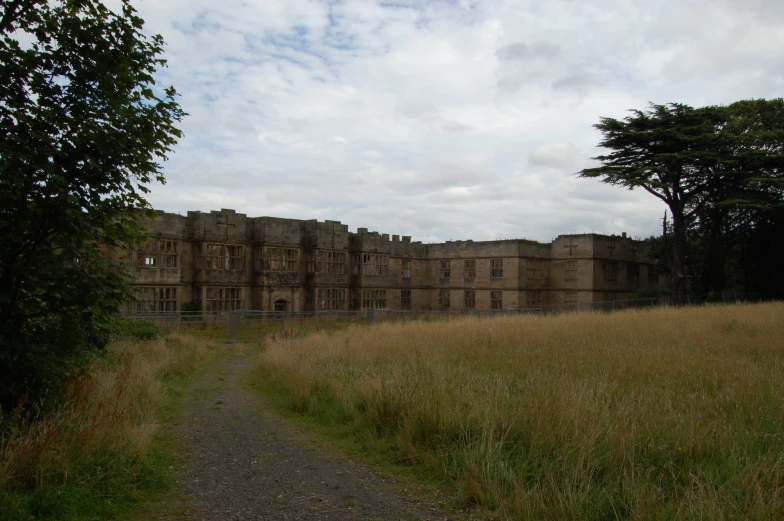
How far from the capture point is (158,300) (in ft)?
93.9

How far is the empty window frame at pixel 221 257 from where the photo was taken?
30.8 metres

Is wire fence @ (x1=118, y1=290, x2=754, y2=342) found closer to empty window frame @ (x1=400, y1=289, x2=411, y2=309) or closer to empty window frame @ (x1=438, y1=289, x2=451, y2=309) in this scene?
empty window frame @ (x1=400, y1=289, x2=411, y2=309)

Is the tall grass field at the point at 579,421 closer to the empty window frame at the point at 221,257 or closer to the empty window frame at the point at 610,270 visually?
the empty window frame at the point at 221,257

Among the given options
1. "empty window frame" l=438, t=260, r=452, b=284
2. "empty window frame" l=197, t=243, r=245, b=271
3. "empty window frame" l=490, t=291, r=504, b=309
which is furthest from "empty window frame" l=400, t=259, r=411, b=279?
"empty window frame" l=197, t=243, r=245, b=271

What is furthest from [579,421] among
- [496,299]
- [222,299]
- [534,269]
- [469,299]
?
[469,299]

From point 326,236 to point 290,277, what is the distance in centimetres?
372

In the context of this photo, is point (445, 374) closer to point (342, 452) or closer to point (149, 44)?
point (342, 452)

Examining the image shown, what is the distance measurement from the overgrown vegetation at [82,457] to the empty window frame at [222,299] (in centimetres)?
2262

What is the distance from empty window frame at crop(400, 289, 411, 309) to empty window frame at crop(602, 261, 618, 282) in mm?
14368

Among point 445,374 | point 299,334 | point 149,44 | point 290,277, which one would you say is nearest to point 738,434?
point 445,374

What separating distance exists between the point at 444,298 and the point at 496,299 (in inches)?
177

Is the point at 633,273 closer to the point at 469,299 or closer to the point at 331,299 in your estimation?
the point at 469,299

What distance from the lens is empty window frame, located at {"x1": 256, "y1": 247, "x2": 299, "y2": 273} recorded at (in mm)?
33094

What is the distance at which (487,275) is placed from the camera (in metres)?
41.8
